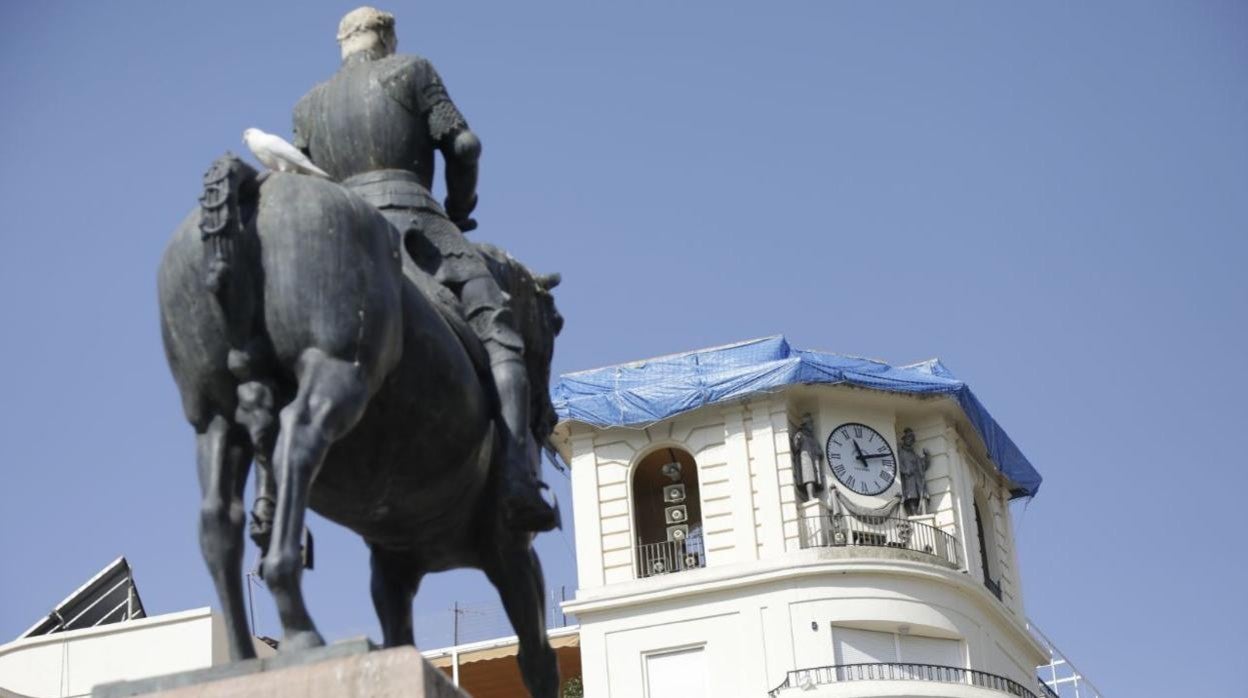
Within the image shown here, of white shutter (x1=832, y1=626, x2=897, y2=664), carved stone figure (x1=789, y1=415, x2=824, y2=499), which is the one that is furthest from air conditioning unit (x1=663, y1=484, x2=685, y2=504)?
white shutter (x1=832, y1=626, x2=897, y2=664)

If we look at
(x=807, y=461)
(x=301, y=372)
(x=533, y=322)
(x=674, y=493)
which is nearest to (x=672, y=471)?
(x=674, y=493)

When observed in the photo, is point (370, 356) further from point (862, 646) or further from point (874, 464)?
point (874, 464)

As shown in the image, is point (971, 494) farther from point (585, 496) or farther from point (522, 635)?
point (522, 635)

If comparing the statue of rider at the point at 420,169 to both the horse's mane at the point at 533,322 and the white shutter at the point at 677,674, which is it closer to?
the horse's mane at the point at 533,322

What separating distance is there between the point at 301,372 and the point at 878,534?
51.3 metres

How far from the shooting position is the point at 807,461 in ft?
194

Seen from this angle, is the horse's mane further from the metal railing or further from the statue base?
the metal railing

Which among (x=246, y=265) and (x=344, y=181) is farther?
(x=344, y=181)

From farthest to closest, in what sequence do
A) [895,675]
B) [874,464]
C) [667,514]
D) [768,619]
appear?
[667,514] < [874,464] < [768,619] < [895,675]

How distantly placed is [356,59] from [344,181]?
607mm

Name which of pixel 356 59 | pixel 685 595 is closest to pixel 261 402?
pixel 356 59

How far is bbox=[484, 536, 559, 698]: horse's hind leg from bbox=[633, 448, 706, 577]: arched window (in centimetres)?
4871

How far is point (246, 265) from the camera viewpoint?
9133 millimetres

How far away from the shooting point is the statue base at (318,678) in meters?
8.45
